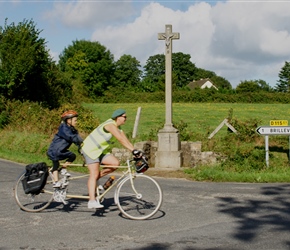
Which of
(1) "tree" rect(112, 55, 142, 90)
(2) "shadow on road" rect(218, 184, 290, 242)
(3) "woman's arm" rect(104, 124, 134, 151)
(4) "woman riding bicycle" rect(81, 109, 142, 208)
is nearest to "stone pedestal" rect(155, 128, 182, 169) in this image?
(2) "shadow on road" rect(218, 184, 290, 242)

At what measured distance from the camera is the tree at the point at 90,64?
92.8 metres

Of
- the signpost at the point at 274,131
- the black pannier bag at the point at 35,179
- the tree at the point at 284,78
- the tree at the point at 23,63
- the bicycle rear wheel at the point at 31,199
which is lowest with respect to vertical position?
the bicycle rear wheel at the point at 31,199

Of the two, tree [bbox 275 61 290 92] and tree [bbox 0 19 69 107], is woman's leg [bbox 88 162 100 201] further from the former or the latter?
tree [bbox 275 61 290 92]

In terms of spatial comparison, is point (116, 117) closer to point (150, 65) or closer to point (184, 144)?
point (184, 144)

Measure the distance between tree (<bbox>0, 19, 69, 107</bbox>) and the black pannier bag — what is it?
17.8 m

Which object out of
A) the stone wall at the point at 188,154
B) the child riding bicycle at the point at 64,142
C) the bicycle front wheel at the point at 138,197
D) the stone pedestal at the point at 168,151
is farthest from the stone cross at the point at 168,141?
the bicycle front wheel at the point at 138,197

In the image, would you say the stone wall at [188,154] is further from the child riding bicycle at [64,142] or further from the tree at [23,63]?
the tree at [23,63]

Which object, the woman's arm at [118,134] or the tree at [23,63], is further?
the tree at [23,63]

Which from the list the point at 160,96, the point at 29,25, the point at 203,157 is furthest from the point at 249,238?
the point at 160,96

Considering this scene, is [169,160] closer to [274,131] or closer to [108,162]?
[274,131]

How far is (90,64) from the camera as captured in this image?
308ft

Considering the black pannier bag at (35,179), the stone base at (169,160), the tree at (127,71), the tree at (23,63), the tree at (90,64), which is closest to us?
the black pannier bag at (35,179)

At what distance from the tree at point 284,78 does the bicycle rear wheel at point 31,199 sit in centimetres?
11421

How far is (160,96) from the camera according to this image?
62594 mm
